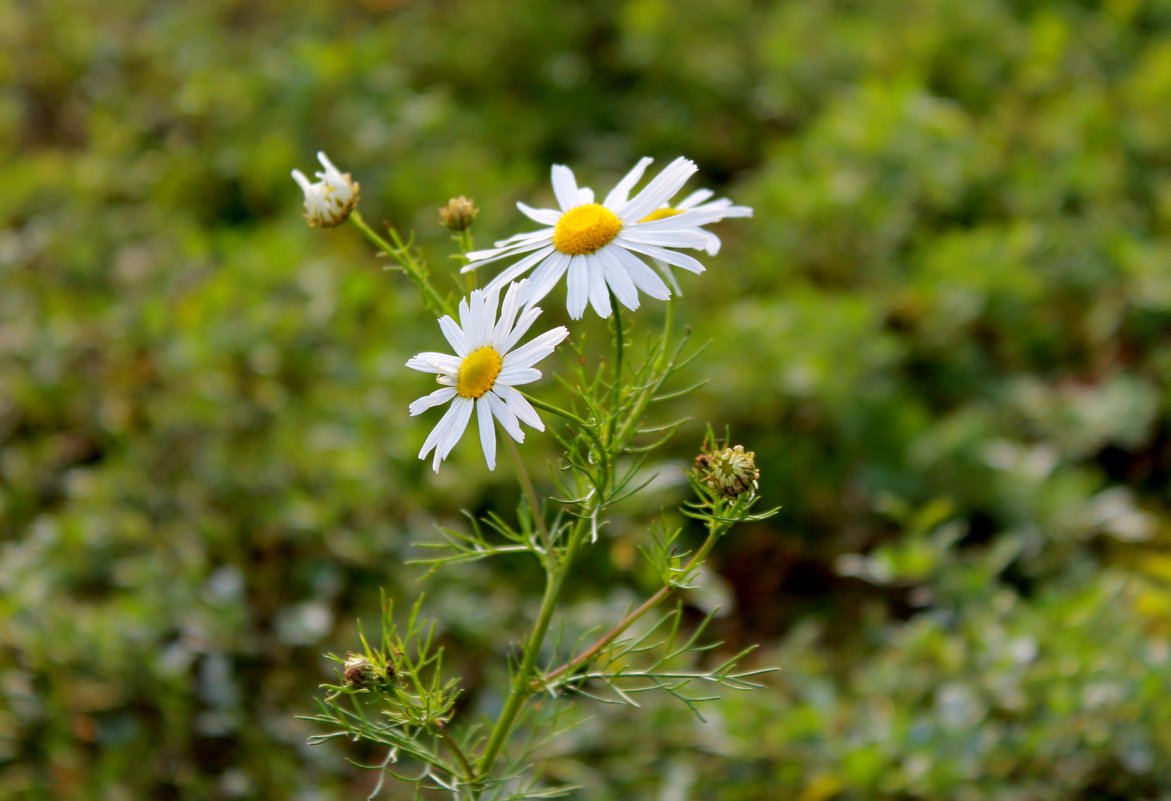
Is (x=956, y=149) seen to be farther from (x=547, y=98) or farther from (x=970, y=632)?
(x=970, y=632)

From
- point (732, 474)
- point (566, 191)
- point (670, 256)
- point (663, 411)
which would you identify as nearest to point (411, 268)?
point (566, 191)

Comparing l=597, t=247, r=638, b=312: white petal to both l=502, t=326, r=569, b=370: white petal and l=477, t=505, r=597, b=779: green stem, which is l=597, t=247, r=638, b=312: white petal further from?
l=477, t=505, r=597, b=779: green stem

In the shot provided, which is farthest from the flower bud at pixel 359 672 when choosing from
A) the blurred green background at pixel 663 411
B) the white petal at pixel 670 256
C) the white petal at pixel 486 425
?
the blurred green background at pixel 663 411

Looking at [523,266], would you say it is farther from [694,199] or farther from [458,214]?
[694,199]

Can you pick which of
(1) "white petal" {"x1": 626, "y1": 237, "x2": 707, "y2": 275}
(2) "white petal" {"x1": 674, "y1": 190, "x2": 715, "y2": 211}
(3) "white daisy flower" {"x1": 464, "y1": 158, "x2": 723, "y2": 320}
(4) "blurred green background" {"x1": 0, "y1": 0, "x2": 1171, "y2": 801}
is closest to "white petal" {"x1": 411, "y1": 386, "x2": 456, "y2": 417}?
(3) "white daisy flower" {"x1": 464, "y1": 158, "x2": 723, "y2": 320}

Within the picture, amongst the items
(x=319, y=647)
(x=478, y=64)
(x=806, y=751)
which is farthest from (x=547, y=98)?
(x=806, y=751)

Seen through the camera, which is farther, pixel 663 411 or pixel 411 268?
pixel 663 411
